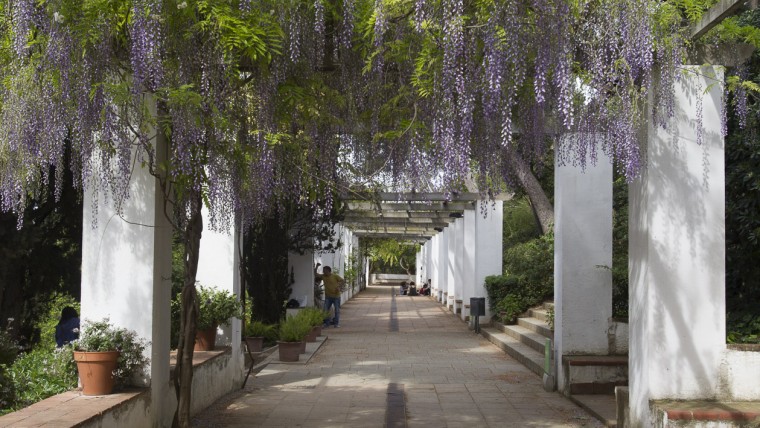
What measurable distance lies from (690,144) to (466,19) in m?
1.97

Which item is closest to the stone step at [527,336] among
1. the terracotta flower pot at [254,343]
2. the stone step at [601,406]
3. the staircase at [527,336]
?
the staircase at [527,336]

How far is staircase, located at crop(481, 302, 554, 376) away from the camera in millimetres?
10539

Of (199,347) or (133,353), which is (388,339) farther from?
(133,353)

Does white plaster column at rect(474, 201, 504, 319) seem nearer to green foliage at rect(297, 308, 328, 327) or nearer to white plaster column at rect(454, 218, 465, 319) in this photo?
white plaster column at rect(454, 218, 465, 319)

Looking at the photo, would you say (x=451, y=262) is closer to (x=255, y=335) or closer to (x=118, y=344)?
(x=255, y=335)

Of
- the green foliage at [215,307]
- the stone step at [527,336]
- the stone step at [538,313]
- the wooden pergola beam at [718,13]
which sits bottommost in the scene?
the stone step at [527,336]

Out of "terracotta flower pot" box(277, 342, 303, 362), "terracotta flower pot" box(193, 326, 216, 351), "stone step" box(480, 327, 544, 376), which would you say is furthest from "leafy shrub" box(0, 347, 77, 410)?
"terracotta flower pot" box(277, 342, 303, 362)

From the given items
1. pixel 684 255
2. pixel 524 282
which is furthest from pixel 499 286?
pixel 684 255

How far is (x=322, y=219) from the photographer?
1538 cm

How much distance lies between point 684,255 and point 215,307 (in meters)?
→ 4.37

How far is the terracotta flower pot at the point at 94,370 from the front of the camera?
5.14 metres

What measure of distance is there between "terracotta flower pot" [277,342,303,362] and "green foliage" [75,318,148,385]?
229 inches

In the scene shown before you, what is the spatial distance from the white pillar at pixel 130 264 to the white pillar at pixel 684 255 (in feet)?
10.9

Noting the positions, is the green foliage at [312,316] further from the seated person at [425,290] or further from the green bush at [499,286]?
the seated person at [425,290]
